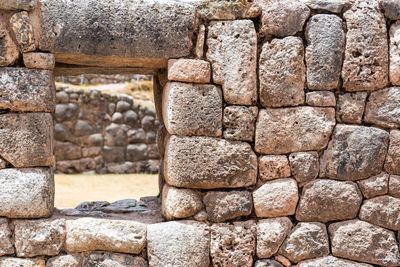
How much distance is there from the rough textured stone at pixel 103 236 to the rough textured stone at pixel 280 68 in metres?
1.39

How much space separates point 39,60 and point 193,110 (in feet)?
3.72

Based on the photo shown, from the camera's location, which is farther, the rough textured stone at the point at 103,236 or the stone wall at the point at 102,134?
the stone wall at the point at 102,134

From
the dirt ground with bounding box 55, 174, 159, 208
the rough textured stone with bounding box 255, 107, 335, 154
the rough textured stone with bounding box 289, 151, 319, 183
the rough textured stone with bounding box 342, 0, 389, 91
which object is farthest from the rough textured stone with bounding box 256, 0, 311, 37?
the dirt ground with bounding box 55, 174, 159, 208

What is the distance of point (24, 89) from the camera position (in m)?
2.75

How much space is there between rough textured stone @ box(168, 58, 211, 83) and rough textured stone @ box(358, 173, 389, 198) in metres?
1.48

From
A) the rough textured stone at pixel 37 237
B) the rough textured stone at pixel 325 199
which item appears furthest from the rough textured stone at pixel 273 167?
the rough textured stone at pixel 37 237

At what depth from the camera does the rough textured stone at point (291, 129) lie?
119 inches

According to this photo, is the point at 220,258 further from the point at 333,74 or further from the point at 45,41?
the point at 45,41

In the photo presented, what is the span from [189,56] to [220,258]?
5.02 ft

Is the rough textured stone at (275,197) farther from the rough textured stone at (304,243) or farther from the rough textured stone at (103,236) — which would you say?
the rough textured stone at (103,236)

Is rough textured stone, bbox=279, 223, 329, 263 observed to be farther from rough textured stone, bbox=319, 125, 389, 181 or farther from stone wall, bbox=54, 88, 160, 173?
stone wall, bbox=54, 88, 160, 173

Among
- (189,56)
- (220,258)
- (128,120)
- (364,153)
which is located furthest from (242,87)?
(128,120)

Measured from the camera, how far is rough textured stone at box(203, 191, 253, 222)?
→ 9.80 feet

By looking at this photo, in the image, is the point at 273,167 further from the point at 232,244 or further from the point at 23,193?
the point at 23,193
